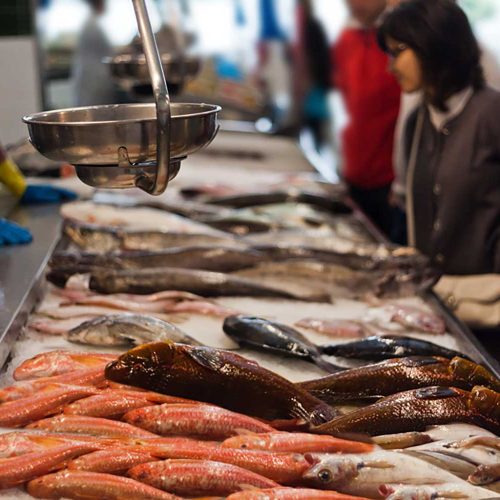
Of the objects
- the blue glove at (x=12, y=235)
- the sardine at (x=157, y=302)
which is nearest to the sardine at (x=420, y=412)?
the sardine at (x=157, y=302)

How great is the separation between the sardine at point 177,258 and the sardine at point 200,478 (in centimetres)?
164

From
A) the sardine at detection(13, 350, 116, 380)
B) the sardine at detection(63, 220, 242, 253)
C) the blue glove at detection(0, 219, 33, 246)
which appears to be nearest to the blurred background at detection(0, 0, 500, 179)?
the sardine at detection(63, 220, 242, 253)

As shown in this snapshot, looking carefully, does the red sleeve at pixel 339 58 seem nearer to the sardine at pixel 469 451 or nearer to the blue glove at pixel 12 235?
the blue glove at pixel 12 235

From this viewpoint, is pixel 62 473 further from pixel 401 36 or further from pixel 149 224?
pixel 401 36

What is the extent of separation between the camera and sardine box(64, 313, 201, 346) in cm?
268

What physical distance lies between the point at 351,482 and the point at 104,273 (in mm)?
1644

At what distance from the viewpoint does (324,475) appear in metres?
1.89

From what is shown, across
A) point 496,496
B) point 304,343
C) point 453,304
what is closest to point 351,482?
point 496,496

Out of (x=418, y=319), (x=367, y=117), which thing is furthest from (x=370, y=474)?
(x=367, y=117)

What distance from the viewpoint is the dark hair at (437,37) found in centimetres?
411

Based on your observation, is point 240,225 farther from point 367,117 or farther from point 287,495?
point 367,117

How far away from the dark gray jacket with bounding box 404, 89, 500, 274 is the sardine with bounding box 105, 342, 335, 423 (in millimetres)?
2175

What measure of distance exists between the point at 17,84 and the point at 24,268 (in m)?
5.27

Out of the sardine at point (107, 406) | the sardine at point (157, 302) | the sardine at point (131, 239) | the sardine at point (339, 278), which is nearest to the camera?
the sardine at point (107, 406)
